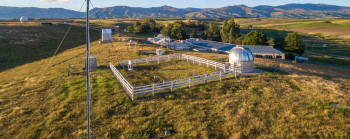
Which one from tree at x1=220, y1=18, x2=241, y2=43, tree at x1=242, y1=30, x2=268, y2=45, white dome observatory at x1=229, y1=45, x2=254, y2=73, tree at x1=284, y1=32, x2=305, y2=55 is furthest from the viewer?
tree at x1=220, y1=18, x2=241, y2=43

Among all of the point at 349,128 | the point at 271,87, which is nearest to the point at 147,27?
the point at 271,87

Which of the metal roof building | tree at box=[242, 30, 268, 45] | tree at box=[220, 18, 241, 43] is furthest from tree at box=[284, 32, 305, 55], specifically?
tree at box=[220, 18, 241, 43]

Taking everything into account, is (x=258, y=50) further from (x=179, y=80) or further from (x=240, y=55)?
(x=179, y=80)

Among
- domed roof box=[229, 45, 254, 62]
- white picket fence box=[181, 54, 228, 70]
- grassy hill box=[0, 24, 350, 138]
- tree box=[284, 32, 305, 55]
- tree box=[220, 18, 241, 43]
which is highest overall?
tree box=[220, 18, 241, 43]

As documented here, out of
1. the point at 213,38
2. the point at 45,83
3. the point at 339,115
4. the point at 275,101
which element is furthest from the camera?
the point at 213,38

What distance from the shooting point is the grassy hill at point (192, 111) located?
44.4 ft

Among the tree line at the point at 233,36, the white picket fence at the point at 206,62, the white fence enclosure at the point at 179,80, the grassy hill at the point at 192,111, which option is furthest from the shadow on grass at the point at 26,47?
the tree line at the point at 233,36

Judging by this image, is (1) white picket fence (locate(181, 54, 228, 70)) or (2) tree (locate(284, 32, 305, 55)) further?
(2) tree (locate(284, 32, 305, 55))

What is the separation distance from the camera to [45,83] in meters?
23.9

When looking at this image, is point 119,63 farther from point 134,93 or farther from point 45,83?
point 134,93

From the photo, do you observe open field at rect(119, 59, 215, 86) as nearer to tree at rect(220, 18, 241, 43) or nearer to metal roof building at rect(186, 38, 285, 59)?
metal roof building at rect(186, 38, 285, 59)

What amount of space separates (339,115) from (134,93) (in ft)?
51.7

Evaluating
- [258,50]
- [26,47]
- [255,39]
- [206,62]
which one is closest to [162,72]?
[206,62]

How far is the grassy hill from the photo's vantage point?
533 inches
